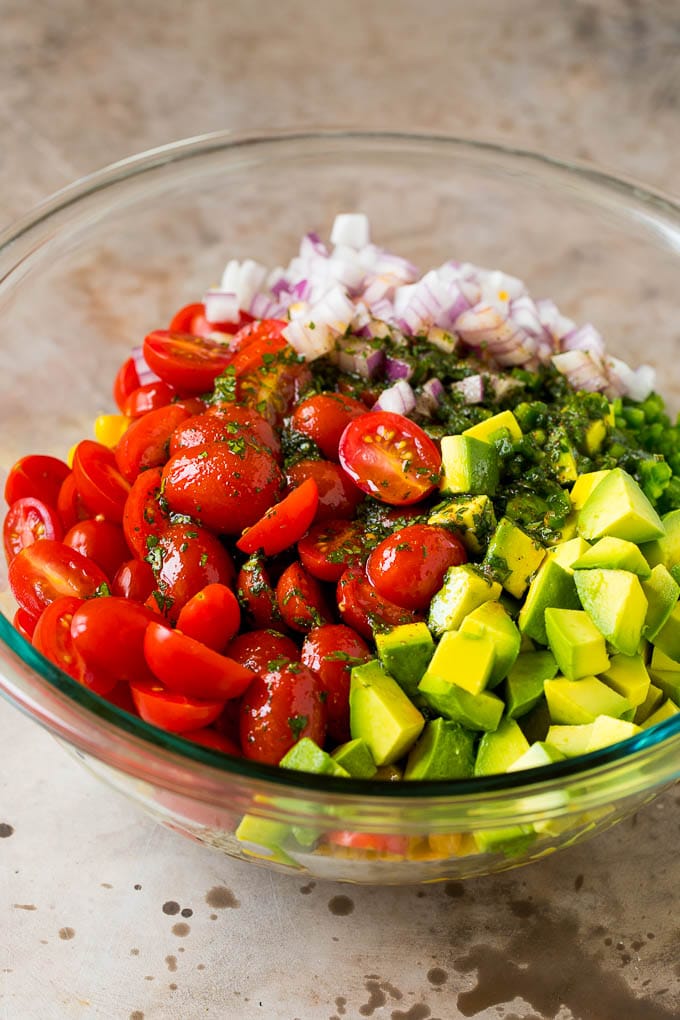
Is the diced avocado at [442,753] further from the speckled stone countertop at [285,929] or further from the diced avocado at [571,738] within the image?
the speckled stone countertop at [285,929]

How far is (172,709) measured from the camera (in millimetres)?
1729

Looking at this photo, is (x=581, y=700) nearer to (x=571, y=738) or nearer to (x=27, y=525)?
(x=571, y=738)

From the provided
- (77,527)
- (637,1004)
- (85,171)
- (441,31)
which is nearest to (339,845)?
(637,1004)

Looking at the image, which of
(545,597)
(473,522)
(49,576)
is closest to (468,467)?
(473,522)

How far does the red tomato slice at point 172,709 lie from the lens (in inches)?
68.2

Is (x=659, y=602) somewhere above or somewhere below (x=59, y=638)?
above

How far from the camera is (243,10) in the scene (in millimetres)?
→ 4148

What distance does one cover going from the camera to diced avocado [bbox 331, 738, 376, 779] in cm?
173

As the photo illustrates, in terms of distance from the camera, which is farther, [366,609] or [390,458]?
[390,458]

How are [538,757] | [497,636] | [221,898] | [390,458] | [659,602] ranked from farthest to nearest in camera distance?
1. [390,458]
2. [221,898]
3. [659,602]
4. [497,636]
5. [538,757]

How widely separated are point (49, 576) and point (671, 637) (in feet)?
3.61

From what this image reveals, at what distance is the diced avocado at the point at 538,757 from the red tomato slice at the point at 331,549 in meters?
0.48

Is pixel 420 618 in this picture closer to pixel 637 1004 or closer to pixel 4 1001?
pixel 637 1004

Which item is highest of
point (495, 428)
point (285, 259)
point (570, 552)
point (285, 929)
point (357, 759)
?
point (285, 259)
